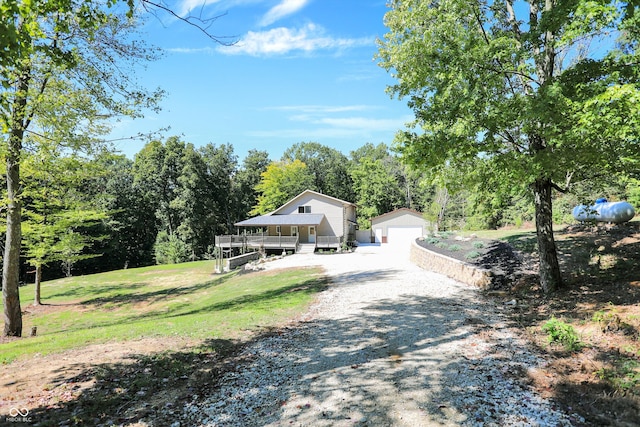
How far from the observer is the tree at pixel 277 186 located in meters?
43.9

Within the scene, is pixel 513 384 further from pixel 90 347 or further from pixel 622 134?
pixel 90 347

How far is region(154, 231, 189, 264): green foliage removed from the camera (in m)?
37.6

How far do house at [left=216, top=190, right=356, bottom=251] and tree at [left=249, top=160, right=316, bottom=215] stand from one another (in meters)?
9.26

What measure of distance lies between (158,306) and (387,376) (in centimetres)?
1358

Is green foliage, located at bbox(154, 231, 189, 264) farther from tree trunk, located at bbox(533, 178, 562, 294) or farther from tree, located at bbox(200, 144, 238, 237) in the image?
tree trunk, located at bbox(533, 178, 562, 294)

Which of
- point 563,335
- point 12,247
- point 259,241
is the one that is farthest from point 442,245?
point 259,241

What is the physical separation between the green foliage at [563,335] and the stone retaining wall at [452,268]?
4803 mm

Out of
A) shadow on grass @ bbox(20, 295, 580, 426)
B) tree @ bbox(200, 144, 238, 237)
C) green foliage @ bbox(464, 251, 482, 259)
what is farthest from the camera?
tree @ bbox(200, 144, 238, 237)

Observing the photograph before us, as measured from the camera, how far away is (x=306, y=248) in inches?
1217

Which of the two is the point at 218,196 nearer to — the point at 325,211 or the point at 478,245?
the point at 325,211

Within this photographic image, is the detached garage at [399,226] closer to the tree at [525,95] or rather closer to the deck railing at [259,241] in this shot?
the deck railing at [259,241]

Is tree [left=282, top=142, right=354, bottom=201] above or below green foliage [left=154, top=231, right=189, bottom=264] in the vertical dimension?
above

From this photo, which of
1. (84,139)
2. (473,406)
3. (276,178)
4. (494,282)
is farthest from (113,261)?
(473,406)

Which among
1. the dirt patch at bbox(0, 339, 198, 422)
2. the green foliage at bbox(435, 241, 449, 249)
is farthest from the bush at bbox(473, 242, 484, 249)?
the dirt patch at bbox(0, 339, 198, 422)
